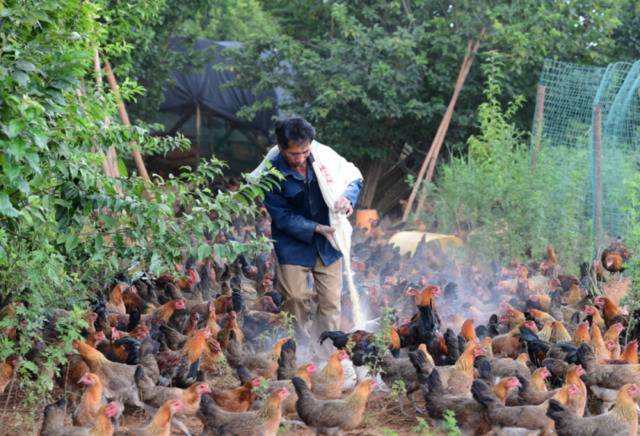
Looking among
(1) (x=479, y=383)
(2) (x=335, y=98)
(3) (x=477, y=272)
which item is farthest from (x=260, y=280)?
(2) (x=335, y=98)

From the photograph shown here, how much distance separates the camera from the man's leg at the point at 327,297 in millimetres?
8117

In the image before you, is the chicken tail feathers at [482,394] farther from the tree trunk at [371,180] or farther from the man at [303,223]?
the tree trunk at [371,180]

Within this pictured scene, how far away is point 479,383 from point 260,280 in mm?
5007

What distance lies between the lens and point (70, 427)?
5996mm

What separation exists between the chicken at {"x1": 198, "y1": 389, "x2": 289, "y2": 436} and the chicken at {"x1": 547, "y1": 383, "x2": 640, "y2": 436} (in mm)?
1830

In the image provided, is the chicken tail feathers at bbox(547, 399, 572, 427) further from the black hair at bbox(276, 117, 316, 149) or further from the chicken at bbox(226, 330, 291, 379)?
the black hair at bbox(276, 117, 316, 149)

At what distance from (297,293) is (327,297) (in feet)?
0.86

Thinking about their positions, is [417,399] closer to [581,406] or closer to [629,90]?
[581,406]

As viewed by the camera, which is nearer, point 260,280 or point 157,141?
point 157,141

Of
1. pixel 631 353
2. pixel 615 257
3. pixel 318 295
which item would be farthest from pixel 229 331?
pixel 615 257

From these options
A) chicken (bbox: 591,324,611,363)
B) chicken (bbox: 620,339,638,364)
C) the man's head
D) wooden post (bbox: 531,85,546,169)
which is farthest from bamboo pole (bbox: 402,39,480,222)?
the man's head

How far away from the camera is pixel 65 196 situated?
5922 millimetres

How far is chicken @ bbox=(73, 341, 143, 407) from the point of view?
22.5 feet

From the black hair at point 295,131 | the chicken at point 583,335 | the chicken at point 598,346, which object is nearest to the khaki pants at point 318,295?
the black hair at point 295,131
